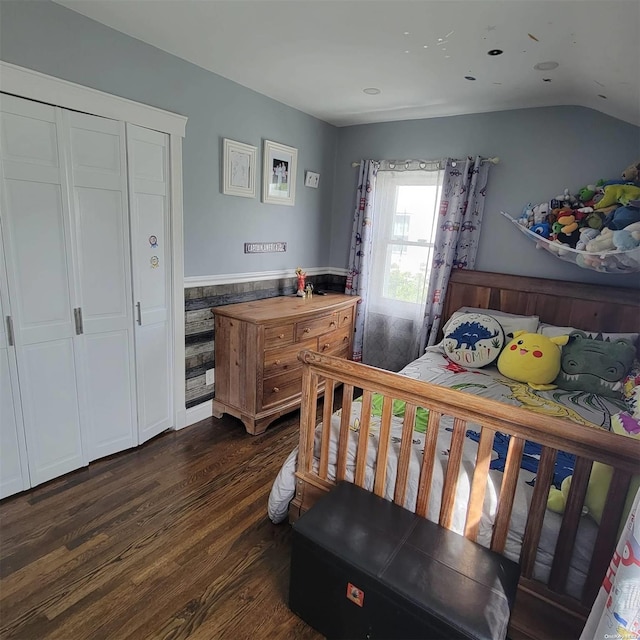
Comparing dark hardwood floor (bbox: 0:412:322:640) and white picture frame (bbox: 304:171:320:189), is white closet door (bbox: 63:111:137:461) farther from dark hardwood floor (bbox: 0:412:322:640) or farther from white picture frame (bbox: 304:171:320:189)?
white picture frame (bbox: 304:171:320:189)

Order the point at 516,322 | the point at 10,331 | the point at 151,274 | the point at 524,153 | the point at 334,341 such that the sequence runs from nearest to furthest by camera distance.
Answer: the point at 10,331, the point at 151,274, the point at 516,322, the point at 524,153, the point at 334,341

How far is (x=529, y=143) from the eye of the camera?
2.90 m

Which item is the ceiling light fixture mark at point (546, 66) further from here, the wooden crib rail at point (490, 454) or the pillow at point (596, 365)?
the wooden crib rail at point (490, 454)

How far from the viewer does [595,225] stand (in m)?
2.51

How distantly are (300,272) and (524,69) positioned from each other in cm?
206

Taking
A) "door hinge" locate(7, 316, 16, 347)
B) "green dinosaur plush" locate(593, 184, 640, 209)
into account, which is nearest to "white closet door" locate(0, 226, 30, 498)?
"door hinge" locate(7, 316, 16, 347)

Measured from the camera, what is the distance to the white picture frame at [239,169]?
280 centimetres

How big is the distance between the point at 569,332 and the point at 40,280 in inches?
122

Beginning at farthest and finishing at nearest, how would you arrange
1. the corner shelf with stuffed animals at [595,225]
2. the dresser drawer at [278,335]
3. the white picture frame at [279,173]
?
the white picture frame at [279,173]
the dresser drawer at [278,335]
the corner shelf with stuffed animals at [595,225]

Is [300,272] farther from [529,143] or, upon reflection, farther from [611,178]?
[611,178]

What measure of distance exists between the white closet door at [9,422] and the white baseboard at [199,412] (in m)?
1.00

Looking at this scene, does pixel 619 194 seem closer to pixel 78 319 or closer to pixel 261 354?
pixel 261 354

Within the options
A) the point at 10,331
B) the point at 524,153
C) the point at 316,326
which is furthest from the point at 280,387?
the point at 524,153

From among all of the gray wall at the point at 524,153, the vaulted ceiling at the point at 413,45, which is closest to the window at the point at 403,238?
the gray wall at the point at 524,153
